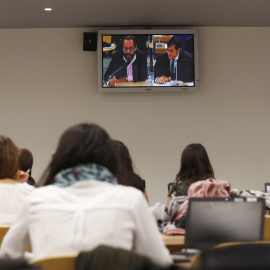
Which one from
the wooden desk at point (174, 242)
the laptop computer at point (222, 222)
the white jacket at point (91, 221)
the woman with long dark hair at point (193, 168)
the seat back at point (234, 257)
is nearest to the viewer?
the seat back at point (234, 257)

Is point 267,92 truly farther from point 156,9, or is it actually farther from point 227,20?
point 156,9

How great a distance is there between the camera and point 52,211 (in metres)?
2.25

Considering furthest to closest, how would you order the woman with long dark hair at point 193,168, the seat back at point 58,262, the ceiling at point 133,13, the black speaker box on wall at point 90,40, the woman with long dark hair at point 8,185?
the black speaker box on wall at point 90,40 < the ceiling at point 133,13 < the woman with long dark hair at point 193,168 < the woman with long dark hair at point 8,185 < the seat back at point 58,262

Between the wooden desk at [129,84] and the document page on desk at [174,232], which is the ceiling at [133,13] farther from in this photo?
the document page on desk at [174,232]

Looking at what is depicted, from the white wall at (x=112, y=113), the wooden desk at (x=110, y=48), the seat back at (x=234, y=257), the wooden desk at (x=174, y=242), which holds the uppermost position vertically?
the wooden desk at (x=110, y=48)

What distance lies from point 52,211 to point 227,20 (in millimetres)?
5733

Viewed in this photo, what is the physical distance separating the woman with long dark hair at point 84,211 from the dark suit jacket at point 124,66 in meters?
5.16

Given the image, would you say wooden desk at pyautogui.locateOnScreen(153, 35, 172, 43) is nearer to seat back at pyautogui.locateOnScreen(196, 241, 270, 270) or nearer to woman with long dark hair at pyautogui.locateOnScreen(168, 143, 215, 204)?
woman with long dark hair at pyautogui.locateOnScreen(168, 143, 215, 204)

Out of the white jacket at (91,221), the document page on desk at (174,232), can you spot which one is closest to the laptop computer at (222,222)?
the document page on desk at (174,232)

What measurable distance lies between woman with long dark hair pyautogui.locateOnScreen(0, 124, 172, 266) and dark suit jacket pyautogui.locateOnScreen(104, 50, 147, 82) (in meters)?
5.16

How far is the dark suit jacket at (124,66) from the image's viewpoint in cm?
751

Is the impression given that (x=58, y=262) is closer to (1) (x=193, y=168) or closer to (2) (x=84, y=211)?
(2) (x=84, y=211)

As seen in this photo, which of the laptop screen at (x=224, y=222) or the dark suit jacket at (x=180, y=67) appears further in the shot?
the dark suit jacket at (x=180, y=67)

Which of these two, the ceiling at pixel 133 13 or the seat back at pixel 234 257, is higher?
the ceiling at pixel 133 13
